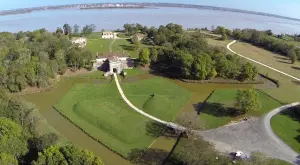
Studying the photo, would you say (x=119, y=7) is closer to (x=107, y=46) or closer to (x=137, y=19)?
(x=137, y=19)

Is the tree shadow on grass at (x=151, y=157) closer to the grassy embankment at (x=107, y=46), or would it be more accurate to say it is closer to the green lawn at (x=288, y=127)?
the green lawn at (x=288, y=127)

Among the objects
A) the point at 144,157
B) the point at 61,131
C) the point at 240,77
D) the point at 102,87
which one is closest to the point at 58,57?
the point at 102,87

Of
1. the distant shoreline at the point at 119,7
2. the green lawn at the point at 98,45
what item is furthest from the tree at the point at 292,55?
the distant shoreline at the point at 119,7

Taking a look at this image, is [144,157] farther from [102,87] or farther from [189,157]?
[102,87]

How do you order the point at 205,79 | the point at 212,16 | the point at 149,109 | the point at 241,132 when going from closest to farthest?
the point at 241,132
the point at 149,109
the point at 205,79
the point at 212,16

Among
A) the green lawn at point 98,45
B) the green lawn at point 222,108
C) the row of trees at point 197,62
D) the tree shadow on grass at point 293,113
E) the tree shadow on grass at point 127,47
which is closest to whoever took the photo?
the green lawn at point 222,108
